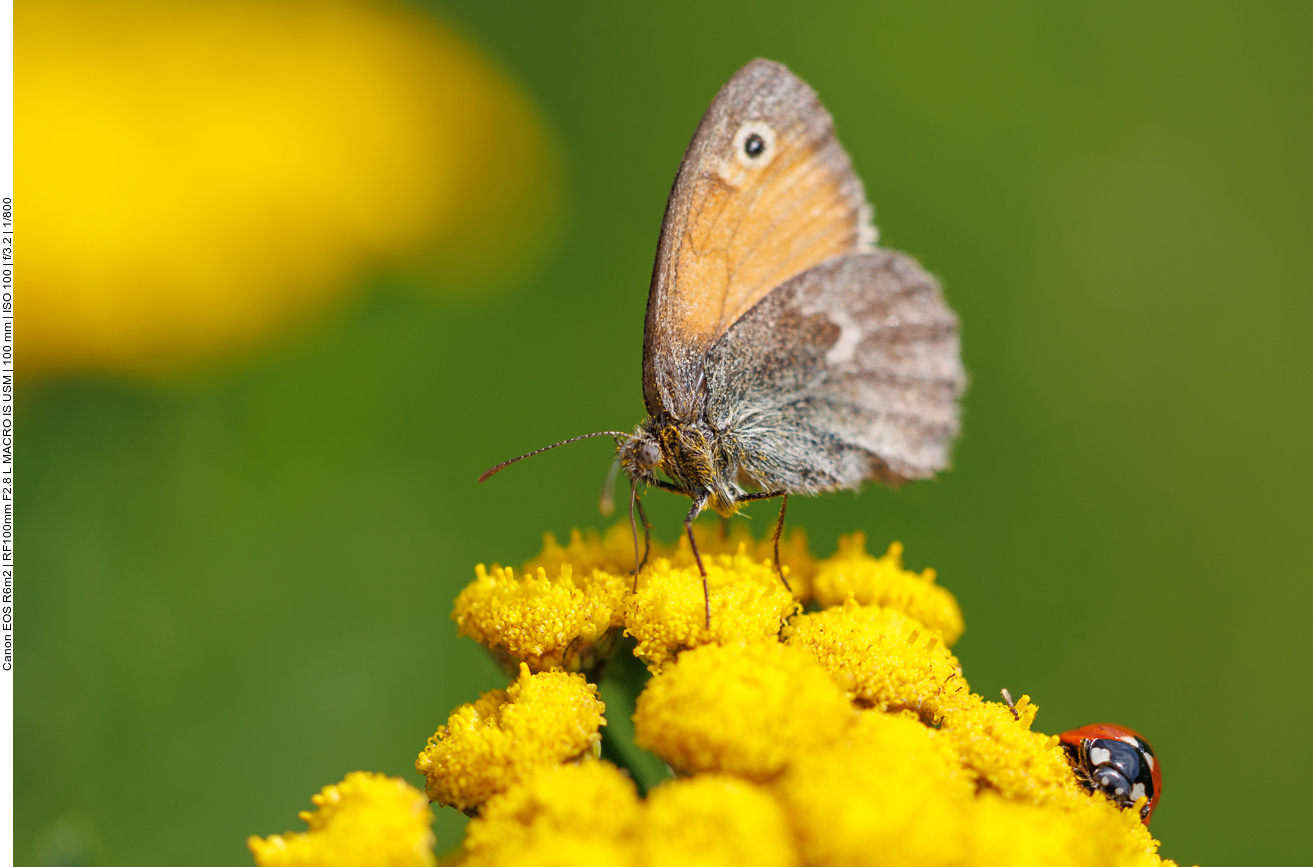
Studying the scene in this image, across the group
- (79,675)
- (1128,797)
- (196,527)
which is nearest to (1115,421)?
(1128,797)

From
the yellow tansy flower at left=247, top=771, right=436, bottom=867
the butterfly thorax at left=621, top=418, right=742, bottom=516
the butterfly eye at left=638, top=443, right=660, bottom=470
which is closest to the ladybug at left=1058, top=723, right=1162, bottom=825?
the butterfly thorax at left=621, top=418, right=742, bottom=516

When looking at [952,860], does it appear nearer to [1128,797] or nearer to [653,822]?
[653,822]

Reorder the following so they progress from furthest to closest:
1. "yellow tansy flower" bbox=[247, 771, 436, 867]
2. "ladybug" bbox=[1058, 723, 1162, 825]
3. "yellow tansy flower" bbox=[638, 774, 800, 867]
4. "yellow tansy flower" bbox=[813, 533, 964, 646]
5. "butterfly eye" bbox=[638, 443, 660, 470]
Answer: "butterfly eye" bbox=[638, 443, 660, 470] → "yellow tansy flower" bbox=[813, 533, 964, 646] → "ladybug" bbox=[1058, 723, 1162, 825] → "yellow tansy flower" bbox=[247, 771, 436, 867] → "yellow tansy flower" bbox=[638, 774, 800, 867]

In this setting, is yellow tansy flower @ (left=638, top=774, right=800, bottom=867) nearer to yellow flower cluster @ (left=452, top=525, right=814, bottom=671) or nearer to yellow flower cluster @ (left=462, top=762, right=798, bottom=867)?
yellow flower cluster @ (left=462, top=762, right=798, bottom=867)

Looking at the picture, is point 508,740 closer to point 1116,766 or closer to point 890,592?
point 890,592

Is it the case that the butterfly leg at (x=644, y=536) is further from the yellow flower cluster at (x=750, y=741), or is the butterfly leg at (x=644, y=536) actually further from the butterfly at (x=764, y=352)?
the butterfly at (x=764, y=352)
